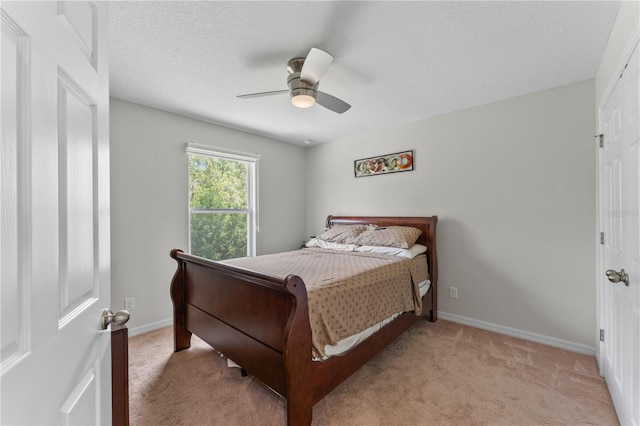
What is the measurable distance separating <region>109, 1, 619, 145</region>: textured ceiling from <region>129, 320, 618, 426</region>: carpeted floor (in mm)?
2320

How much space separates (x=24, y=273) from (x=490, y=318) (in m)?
3.41

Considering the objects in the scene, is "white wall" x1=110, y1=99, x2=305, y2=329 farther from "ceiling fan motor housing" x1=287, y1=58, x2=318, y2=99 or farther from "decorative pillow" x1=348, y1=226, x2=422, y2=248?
"decorative pillow" x1=348, y1=226, x2=422, y2=248

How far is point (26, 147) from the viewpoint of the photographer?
0.50 m

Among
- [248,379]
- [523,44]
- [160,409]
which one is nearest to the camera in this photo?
[160,409]

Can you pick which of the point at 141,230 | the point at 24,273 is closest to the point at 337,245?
the point at 141,230

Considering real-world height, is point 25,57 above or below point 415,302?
above

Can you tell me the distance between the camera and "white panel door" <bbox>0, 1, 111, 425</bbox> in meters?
0.46

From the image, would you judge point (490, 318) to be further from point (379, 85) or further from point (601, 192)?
point (379, 85)

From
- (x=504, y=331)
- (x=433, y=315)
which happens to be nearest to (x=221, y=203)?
(x=433, y=315)

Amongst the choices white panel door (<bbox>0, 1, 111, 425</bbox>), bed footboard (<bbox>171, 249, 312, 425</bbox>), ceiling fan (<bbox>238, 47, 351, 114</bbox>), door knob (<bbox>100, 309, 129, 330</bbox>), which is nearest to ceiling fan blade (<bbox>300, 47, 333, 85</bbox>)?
ceiling fan (<bbox>238, 47, 351, 114</bbox>)

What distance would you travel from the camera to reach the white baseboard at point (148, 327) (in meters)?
2.75

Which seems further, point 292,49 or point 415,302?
point 415,302

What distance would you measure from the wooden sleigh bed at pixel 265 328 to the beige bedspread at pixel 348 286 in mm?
126

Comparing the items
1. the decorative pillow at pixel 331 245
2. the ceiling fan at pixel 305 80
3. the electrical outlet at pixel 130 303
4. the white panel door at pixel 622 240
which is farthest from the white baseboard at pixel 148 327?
the white panel door at pixel 622 240
